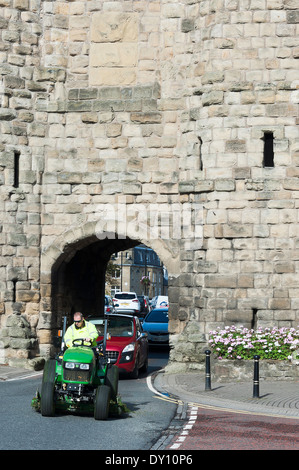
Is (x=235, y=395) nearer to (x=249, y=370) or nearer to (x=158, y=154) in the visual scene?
(x=249, y=370)

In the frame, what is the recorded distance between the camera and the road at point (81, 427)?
33.0ft

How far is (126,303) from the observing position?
58250 mm

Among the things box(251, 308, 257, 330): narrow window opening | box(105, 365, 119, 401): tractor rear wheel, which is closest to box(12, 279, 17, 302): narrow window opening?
box(251, 308, 257, 330): narrow window opening

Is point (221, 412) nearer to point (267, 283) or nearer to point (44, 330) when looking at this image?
point (267, 283)

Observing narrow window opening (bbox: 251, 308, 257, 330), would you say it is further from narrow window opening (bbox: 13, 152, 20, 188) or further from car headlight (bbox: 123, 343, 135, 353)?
narrow window opening (bbox: 13, 152, 20, 188)

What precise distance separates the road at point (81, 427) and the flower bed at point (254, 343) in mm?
3465

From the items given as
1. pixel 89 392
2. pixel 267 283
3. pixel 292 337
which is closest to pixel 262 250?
pixel 267 283

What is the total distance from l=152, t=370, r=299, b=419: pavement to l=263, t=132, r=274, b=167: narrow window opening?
560cm

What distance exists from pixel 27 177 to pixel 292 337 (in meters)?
8.32

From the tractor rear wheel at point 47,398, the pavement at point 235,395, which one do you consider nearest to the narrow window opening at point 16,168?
the pavement at point 235,395

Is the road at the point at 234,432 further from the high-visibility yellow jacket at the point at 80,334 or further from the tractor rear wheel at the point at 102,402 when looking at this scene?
the high-visibility yellow jacket at the point at 80,334

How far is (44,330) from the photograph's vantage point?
22.8 m

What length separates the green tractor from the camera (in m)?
12.2

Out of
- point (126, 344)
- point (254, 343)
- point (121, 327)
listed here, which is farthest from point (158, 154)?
point (254, 343)
